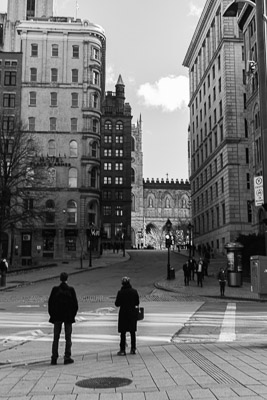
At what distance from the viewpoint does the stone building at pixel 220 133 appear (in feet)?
212

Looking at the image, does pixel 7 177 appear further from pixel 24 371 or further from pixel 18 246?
pixel 24 371

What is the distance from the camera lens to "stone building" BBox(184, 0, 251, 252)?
6469 centimetres

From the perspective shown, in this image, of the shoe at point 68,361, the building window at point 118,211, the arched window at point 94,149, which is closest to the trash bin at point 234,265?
the shoe at point 68,361

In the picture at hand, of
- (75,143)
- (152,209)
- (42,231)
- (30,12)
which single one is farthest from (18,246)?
(152,209)

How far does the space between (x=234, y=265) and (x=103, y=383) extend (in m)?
27.4

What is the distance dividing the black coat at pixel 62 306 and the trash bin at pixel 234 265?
988 inches

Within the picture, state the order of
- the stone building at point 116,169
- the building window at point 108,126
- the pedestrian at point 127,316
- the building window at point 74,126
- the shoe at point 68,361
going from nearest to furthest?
the shoe at point 68,361 < the pedestrian at point 127,316 < the building window at point 74,126 < the stone building at point 116,169 < the building window at point 108,126

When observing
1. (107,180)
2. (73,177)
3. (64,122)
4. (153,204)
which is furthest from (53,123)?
(153,204)

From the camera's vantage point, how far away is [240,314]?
1852 cm

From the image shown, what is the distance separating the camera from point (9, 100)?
70.1m

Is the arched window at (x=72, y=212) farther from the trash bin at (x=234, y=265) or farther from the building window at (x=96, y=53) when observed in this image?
the trash bin at (x=234, y=265)

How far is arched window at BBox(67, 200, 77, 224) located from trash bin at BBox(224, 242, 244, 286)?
35083 millimetres

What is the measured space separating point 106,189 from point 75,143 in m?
35.8

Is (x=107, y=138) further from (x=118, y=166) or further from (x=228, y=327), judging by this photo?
(x=228, y=327)
